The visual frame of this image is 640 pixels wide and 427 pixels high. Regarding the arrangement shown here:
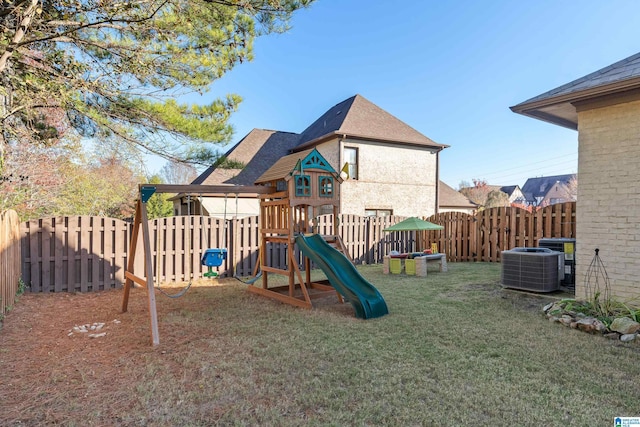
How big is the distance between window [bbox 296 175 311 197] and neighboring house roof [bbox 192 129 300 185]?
978 cm

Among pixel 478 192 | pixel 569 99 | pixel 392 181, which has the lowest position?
pixel 392 181

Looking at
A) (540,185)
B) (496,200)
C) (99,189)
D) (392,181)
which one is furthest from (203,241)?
(540,185)

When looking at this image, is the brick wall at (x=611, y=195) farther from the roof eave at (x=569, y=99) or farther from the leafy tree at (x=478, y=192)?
the leafy tree at (x=478, y=192)

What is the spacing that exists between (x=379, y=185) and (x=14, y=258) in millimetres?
13997

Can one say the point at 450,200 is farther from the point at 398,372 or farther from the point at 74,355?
the point at 74,355

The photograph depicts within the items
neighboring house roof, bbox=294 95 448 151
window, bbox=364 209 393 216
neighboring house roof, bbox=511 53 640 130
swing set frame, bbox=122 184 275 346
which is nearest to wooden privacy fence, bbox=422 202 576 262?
window, bbox=364 209 393 216

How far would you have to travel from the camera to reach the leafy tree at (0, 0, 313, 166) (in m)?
5.79

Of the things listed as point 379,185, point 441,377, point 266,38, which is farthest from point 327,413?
point 379,185

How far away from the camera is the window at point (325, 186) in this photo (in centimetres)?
670

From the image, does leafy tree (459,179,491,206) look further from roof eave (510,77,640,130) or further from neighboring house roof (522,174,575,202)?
roof eave (510,77,640,130)

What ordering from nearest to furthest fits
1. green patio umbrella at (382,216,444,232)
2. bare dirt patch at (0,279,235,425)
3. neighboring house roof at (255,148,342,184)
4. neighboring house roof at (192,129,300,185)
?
bare dirt patch at (0,279,235,425) → neighboring house roof at (255,148,342,184) → green patio umbrella at (382,216,444,232) → neighboring house roof at (192,129,300,185)

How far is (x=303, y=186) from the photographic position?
6.43m

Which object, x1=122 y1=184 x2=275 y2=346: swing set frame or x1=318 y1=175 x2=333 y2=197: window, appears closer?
x1=122 y1=184 x2=275 y2=346: swing set frame

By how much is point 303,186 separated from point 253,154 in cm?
1227
